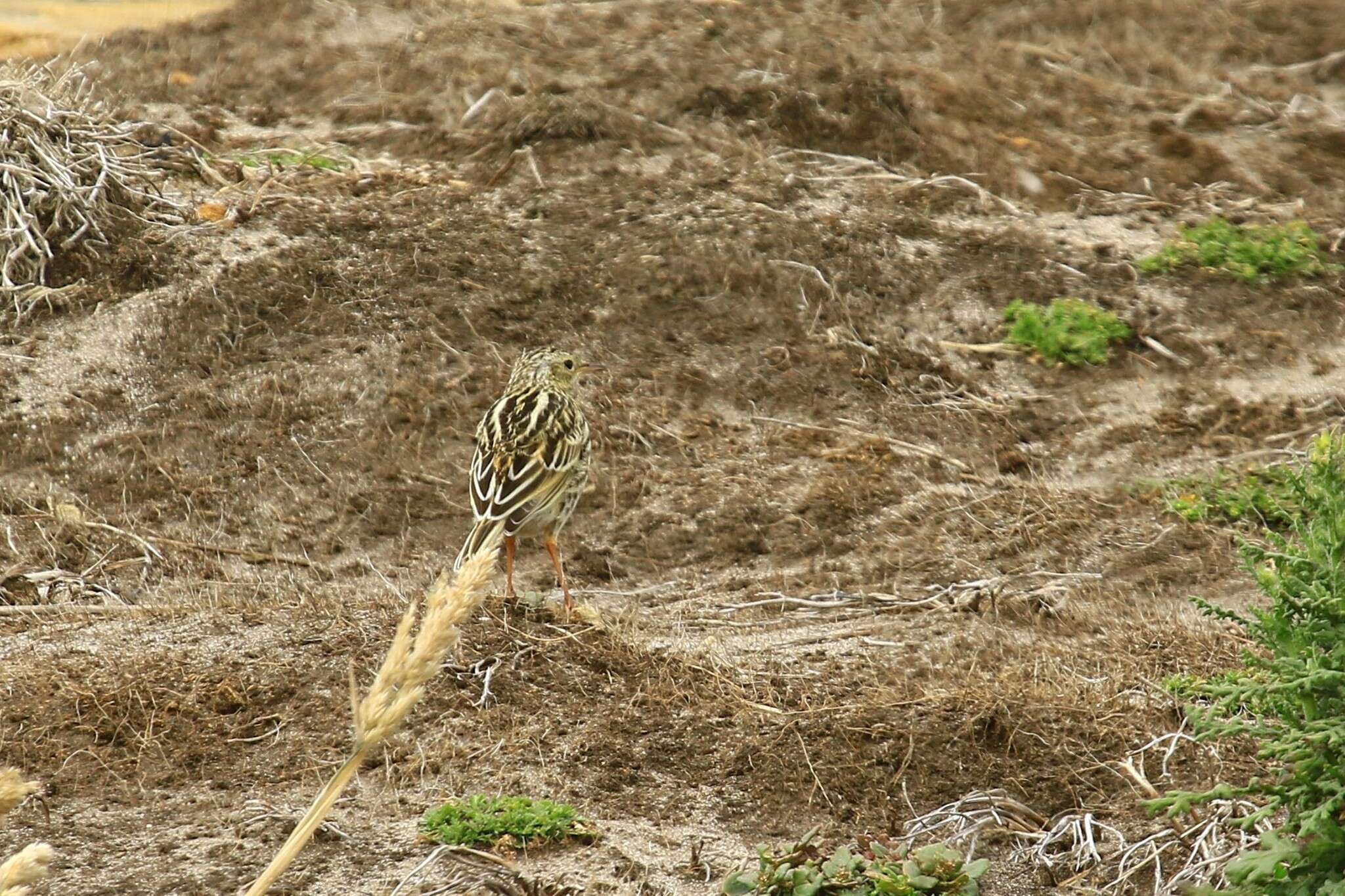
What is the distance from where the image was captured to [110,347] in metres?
9.45

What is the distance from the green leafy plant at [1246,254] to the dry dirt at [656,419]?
0.18 meters

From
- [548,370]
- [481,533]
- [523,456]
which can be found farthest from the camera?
[548,370]

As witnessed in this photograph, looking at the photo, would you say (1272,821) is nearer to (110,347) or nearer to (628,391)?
(628,391)

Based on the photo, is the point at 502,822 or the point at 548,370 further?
the point at 548,370

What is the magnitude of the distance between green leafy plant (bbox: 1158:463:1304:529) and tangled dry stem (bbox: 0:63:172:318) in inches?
259

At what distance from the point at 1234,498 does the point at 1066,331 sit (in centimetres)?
224

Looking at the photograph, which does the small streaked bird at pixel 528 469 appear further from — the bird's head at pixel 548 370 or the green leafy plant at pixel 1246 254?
the green leafy plant at pixel 1246 254

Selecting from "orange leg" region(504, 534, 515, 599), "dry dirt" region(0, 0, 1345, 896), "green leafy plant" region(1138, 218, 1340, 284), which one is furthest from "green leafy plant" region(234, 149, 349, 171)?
"green leafy plant" region(1138, 218, 1340, 284)

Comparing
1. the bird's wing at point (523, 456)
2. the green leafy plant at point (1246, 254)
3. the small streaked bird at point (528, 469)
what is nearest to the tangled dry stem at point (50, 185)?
the small streaked bird at point (528, 469)

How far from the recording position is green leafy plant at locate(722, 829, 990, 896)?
16.3 ft

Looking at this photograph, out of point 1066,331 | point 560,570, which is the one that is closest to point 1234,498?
point 1066,331

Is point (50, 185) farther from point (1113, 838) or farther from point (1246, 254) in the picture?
point (1246, 254)

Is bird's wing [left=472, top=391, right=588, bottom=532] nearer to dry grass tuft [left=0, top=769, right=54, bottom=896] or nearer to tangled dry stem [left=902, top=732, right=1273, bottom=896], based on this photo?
tangled dry stem [left=902, top=732, right=1273, bottom=896]

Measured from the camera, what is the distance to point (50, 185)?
9.83 m
